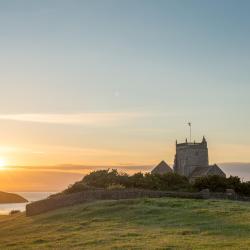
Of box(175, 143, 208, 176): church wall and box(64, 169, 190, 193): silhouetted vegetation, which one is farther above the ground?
box(175, 143, 208, 176): church wall

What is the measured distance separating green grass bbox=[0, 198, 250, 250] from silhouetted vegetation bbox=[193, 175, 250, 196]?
33.6m

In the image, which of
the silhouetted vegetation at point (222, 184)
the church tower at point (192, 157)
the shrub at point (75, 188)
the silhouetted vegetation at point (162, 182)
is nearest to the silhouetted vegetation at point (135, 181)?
the silhouetted vegetation at point (162, 182)

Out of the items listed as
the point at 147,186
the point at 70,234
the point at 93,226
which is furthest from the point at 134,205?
the point at 147,186

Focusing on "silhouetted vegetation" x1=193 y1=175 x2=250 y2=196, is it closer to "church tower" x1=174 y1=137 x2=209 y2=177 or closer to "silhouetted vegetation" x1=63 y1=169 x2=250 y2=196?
"silhouetted vegetation" x1=63 y1=169 x2=250 y2=196

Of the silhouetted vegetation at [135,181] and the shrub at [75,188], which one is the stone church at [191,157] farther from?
the shrub at [75,188]

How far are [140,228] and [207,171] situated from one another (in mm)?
83671

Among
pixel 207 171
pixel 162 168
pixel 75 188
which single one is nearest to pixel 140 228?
pixel 75 188

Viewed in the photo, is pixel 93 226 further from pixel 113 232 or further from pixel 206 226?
pixel 206 226

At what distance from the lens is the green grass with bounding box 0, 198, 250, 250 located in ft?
95.5

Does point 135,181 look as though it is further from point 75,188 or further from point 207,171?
point 207,171

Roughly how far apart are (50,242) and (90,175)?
54.1m

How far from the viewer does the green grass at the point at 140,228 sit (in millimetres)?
29097

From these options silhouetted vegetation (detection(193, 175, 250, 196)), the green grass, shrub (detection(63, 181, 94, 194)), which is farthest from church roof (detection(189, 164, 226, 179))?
the green grass

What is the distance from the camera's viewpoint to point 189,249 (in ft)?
86.0
